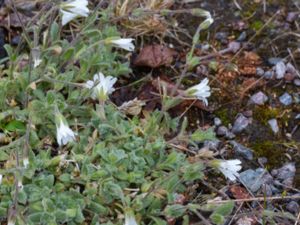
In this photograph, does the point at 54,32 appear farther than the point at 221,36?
No

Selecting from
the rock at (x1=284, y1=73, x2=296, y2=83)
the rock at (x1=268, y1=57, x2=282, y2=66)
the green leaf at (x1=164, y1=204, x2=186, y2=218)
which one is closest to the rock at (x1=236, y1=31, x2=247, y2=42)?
the rock at (x1=268, y1=57, x2=282, y2=66)

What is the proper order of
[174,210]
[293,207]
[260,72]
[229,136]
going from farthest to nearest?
1. [260,72]
2. [229,136]
3. [293,207]
4. [174,210]

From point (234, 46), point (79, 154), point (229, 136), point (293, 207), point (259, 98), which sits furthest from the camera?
point (234, 46)

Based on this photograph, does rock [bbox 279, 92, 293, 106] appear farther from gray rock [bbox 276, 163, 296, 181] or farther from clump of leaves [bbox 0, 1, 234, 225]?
clump of leaves [bbox 0, 1, 234, 225]

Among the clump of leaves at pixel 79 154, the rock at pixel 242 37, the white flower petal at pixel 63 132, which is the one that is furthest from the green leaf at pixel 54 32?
the rock at pixel 242 37

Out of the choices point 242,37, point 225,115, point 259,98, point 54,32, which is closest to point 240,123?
point 225,115

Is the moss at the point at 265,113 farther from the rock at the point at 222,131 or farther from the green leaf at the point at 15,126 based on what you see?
the green leaf at the point at 15,126

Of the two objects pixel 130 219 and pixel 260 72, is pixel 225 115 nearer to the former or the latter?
pixel 260 72
